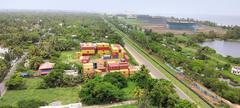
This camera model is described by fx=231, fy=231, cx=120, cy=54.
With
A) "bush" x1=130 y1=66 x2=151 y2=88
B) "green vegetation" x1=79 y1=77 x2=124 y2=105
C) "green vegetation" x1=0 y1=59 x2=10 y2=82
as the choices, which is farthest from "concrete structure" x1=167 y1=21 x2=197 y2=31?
"green vegetation" x1=79 y1=77 x2=124 y2=105

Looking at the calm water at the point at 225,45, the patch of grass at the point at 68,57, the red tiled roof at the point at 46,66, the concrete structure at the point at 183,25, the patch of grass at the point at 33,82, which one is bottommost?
the patch of grass at the point at 33,82

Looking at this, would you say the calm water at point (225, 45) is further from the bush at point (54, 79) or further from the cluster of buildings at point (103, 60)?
the bush at point (54, 79)

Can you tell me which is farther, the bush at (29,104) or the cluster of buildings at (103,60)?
the cluster of buildings at (103,60)

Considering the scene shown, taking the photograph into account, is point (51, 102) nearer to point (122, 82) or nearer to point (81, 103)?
point (81, 103)

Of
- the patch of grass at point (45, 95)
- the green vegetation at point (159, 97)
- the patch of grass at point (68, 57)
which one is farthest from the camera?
the patch of grass at point (68, 57)

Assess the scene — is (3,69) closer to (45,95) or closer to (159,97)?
(45,95)

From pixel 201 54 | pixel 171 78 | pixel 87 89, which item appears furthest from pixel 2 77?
pixel 201 54

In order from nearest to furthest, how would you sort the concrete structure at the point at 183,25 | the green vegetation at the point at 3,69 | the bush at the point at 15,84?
the bush at the point at 15,84 < the green vegetation at the point at 3,69 < the concrete structure at the point at 183,25

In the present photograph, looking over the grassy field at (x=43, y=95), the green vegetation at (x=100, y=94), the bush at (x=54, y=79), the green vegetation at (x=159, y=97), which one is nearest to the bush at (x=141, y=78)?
the green vegetation at (x=159, y=97)

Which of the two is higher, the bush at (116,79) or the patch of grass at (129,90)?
the bush at (116,79)
